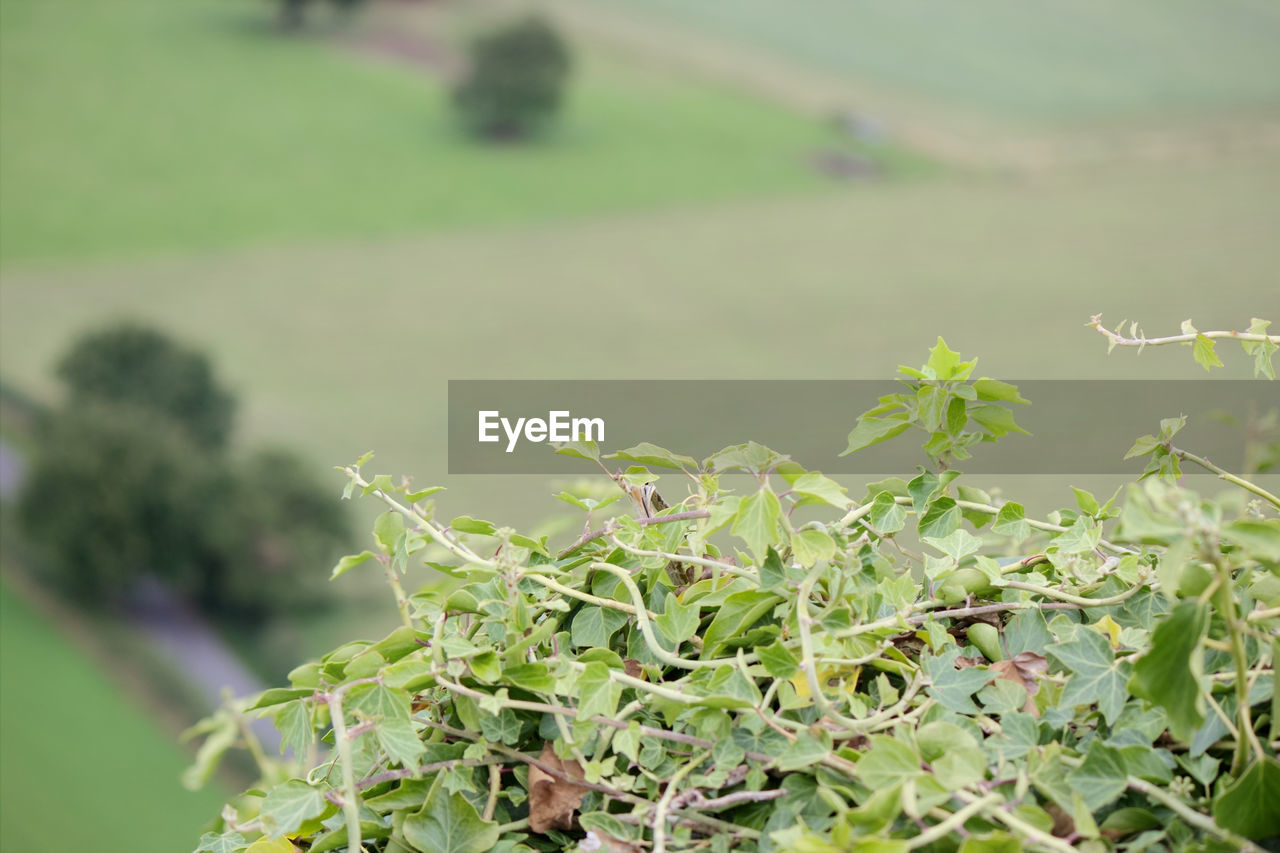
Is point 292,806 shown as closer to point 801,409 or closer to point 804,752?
point 804,752

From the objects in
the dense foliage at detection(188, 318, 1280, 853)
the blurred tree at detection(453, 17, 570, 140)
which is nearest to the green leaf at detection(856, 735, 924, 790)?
the dense foliage at detection(188, 318, 1280, 853)

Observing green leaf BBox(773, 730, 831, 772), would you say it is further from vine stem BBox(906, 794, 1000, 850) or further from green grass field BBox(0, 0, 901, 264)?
green grass field BBox(0, 0, 901, 264)

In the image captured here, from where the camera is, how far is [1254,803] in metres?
0.15

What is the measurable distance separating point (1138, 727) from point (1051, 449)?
0.84 meters

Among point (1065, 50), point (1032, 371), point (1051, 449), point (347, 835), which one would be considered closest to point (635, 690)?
point (347, 835)

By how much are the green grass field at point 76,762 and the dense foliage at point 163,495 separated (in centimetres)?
18

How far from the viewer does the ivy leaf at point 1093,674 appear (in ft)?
0.56

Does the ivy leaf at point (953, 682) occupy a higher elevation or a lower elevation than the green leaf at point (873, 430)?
lower

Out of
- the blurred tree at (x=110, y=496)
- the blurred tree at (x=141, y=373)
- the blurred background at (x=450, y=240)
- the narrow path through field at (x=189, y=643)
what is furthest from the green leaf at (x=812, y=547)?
the blurred tree at (x=141, y=373)

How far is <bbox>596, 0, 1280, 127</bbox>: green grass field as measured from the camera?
413 centimetres

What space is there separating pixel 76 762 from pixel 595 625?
2339 millimetres

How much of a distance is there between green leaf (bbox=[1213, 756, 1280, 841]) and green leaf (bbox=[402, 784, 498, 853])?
0.12 m

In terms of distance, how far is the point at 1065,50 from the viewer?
429cm

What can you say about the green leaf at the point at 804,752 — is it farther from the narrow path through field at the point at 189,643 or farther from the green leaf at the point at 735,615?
the narrow path through field at the point at 189,643
